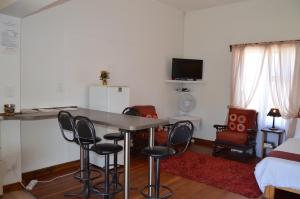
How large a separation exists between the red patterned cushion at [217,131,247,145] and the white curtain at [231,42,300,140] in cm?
72

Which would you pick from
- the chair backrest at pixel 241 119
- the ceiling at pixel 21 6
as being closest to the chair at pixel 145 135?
the chair backrest at pixel 241 119

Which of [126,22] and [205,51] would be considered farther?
[205,51]

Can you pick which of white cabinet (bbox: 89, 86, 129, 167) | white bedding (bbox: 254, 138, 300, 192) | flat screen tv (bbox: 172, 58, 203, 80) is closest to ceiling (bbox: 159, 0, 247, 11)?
flat screen tv (bbox: 172, 58, 203, 80)

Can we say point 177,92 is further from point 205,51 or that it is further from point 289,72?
point 289,72

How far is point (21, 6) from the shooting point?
284cm

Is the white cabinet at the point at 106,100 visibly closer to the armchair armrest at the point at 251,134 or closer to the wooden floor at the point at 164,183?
the wooden floor at the point at 164,183

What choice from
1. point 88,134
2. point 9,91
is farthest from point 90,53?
point 88,134

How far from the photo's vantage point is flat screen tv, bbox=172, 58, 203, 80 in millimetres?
5957

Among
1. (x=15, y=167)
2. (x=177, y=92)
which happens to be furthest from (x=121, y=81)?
(x=15, y=167)

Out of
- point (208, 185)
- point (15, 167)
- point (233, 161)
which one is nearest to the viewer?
point (15, 167)

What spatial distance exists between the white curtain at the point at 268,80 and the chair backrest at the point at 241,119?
0.71ft

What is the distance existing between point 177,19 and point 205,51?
3.42 feet

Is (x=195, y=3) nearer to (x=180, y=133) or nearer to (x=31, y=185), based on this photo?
(x=180, y=133)

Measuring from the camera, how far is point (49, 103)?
12.8ft
